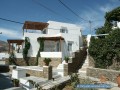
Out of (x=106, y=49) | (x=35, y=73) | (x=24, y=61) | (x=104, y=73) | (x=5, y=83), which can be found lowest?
(x=5, y=83)

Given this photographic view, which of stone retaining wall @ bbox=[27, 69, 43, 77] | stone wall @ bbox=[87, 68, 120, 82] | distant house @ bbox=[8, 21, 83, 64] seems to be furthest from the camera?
distant house @ bbox=[8, 21, 83, 64]

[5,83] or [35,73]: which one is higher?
[35,73]

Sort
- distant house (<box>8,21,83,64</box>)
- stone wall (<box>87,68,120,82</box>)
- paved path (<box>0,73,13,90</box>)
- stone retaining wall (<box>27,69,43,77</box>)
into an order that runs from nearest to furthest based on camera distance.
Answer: paved path (<box>0,73,13,90</box>) < stone wall (<box>87,68,120,82</box>) < stone retaining wall (<box>27,69,43,77</box>) < distant house (<box>8,21,83,64</box>)

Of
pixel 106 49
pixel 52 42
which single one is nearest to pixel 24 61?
pixel 52 42

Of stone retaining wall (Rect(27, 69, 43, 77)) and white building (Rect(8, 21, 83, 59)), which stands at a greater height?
white building (Rect(8, 21, 83, 59))

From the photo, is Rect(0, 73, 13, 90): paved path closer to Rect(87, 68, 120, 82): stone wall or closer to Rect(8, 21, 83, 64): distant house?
Rect(87, 68, 120, 82): stone wall

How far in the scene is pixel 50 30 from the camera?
125ft

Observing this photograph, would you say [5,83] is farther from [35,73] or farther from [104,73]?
[104,73]

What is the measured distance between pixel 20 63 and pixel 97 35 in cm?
1292

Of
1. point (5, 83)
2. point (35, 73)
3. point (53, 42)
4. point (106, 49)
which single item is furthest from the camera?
point (53, 42)

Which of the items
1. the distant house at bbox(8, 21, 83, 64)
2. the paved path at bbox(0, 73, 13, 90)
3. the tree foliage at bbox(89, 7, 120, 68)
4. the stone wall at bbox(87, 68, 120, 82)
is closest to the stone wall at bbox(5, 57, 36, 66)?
the distant house at bbox(8, 21, 83, 64)

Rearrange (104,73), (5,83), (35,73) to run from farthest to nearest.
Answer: (35,73), (5,83), (104,73)

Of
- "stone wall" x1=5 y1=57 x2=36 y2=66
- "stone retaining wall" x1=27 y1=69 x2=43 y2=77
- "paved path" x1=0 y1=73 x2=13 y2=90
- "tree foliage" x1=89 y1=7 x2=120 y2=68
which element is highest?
"tree foliage" x1=89 y1=7 x2=120 y2=68

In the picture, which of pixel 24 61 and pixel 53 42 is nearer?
pixel 24 61
